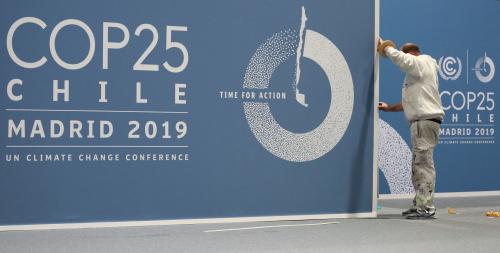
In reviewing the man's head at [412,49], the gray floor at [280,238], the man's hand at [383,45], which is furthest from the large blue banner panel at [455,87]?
the gray floor at [280,238]

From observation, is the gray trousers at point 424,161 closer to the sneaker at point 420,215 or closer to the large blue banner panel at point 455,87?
the sneaker at point 420,215

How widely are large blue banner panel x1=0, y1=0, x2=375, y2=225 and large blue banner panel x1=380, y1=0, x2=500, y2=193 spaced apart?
1.74m

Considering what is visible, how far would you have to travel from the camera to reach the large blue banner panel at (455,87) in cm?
662

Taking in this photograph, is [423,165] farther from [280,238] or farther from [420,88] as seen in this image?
[280,238]

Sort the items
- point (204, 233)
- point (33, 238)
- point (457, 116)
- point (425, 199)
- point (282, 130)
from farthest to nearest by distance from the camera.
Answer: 1. point (457, 116)
2. point (425, 199)
3. point (282, 130)
4. point (204, 233)
5. point (33, 238)

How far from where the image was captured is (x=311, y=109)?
15.6 ft

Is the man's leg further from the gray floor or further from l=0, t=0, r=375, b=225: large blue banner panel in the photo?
l=0, t=0, r=375, b=225: large blue banner panel

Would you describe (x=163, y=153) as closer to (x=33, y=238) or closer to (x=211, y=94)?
(x=211, y=94)

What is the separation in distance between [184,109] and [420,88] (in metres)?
1.71

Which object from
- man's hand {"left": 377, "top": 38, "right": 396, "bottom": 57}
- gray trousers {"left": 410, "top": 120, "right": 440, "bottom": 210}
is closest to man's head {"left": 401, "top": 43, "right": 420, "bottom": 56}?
man's hand {"left": 377, "top": 38, "right": 396, "bottom": 57}

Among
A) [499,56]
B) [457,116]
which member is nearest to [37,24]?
[457,116]

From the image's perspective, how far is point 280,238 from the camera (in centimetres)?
395

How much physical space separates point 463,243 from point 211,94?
1.74m

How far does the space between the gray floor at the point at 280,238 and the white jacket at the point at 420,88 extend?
78cm
